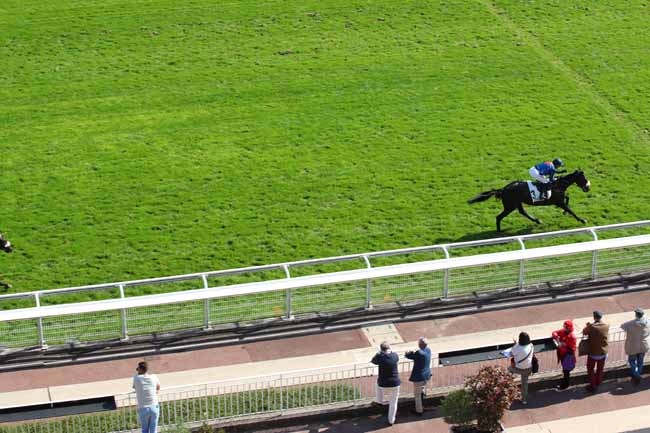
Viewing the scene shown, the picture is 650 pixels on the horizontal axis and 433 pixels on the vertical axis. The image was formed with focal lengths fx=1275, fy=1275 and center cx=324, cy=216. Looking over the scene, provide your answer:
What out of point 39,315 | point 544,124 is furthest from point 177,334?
point 544,124

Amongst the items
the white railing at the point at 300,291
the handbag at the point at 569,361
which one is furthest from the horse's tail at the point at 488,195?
the handbag at the point at 569,361

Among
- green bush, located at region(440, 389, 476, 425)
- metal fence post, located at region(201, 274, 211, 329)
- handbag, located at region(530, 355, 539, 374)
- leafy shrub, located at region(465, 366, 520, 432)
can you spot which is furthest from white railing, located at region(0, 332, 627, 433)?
metal fence post, located at region(201, 274, 211, 329)

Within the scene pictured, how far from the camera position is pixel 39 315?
52.7ft

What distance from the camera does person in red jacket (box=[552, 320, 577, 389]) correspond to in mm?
15172

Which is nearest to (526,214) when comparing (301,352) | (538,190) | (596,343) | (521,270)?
(538,190)

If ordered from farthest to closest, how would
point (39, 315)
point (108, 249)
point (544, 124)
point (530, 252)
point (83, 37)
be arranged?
1. point (83, 37)
2. point (544, 124)
3. point (108, 249)
4. point (530, 252)
5. point (39, 315)

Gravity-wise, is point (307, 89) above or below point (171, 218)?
above

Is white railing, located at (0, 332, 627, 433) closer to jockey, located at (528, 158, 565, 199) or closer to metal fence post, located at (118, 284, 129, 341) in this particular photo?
metal fence post, located at (118, 284, 129, 341)

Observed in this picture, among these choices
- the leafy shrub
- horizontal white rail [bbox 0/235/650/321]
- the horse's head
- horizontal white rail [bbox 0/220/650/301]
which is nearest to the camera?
the leafy shrub

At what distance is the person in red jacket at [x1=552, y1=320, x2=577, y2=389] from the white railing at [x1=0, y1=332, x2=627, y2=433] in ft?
3.47

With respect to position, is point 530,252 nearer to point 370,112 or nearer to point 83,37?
point 370,112

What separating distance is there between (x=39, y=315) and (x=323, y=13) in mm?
Answer: 14055

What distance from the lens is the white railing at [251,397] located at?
14.4 meters

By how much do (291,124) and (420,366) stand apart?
1005 centimetres
